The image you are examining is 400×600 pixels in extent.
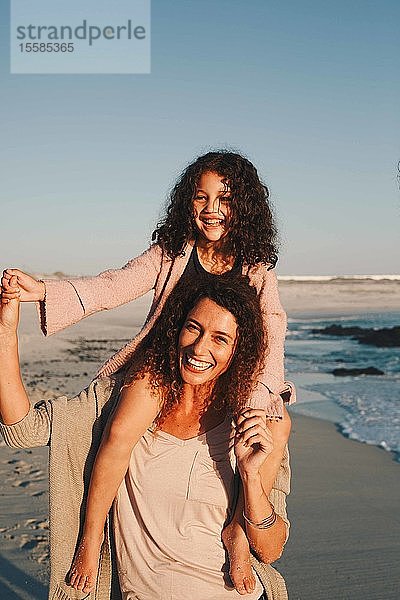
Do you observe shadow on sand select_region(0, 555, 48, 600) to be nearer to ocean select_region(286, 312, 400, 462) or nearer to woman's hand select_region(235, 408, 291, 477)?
woman's hand select_region(235, 408, 291, 477)

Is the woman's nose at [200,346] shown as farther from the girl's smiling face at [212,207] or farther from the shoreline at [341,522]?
the shoreline at [341,522]

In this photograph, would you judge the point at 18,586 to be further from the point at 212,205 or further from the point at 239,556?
the point at 212,205

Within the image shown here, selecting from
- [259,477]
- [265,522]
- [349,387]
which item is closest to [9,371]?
[259,477]

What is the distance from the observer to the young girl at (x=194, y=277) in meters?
2.68

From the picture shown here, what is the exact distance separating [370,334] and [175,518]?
22149mm

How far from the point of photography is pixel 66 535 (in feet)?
8.95

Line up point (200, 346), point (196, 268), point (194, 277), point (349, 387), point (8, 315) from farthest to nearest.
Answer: point (349, 387), point (196, 268), point (194, 277), point (200, 346), point (8, 315)

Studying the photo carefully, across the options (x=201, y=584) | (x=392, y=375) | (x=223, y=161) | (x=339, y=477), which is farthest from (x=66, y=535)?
(x=392, y=375)

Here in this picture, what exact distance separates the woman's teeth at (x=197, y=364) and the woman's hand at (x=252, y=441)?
0.21m

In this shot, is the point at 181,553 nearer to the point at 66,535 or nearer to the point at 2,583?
the point at 66,535

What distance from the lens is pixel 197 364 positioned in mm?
2666

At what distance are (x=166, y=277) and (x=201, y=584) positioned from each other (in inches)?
46.3

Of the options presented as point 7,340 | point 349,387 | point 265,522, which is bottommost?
point 349,387

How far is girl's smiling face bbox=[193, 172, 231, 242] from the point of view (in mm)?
3279
